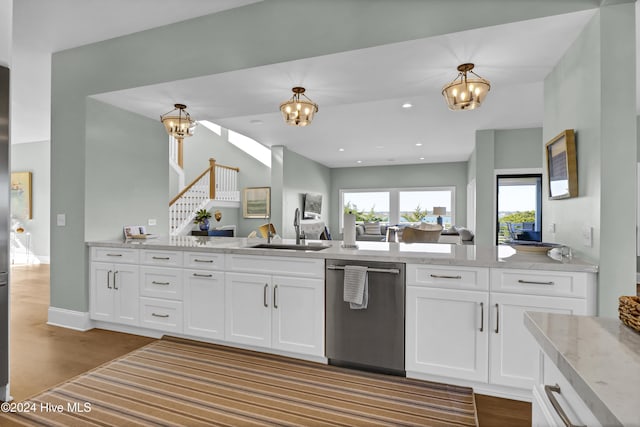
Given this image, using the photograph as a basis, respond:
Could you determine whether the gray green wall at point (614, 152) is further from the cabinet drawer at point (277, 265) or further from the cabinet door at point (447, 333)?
the cabinet drawer at point (277, 265)

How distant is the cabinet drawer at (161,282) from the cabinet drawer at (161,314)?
0.06m

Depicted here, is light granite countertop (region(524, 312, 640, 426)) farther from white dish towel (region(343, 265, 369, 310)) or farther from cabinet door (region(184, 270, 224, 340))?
cabinet door (region(184, 270, 224, 340))

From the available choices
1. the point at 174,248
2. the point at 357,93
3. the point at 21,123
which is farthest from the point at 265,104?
the point at 21,123

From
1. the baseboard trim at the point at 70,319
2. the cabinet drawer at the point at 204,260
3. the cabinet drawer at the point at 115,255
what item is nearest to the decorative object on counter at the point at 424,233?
the cabinet drawer at the point at 204,260

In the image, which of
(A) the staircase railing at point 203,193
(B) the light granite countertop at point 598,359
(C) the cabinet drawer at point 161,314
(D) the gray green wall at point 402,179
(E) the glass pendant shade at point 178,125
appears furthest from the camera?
(D) the gray green wall at point 402,179

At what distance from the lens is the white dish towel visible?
2430 millimetres

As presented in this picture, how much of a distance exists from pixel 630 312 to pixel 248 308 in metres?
2.41

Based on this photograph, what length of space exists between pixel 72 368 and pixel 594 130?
3.99 meters

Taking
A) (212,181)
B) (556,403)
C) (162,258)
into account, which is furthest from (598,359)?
(212,181)

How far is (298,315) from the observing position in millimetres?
2666

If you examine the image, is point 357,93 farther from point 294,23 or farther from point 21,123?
point 21,123

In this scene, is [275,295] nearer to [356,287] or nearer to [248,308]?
[248,308]

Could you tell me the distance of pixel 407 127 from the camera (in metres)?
6.34

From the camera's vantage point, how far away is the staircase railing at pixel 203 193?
7719 millimetres
